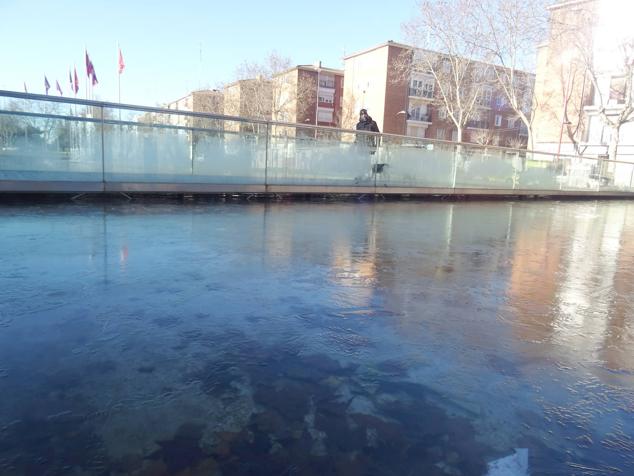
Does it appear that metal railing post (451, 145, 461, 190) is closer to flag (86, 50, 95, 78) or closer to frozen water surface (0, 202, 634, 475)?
frozen water surface (0, 202, 634, 475)

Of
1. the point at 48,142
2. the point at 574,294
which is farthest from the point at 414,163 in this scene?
the point at 574,294

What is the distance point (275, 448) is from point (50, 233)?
4.89m

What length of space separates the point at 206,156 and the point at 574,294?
8450 millimetres

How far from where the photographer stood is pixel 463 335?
2840 mm

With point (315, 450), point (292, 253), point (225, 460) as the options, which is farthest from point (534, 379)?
point (292, 253)

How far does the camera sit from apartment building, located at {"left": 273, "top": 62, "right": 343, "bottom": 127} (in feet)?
143

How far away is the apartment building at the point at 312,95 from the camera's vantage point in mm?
43500

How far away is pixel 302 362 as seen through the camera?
2.33 metres

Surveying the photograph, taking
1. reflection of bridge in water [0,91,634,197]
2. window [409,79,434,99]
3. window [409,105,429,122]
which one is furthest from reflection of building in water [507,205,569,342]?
window [409,105,429,122]

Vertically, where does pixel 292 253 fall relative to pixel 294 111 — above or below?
below

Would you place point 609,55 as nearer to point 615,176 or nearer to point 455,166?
point 615,176

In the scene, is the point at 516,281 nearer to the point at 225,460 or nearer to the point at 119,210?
the point at 225,460

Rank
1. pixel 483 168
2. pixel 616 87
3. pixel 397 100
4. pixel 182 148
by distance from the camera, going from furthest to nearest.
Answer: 1. pixel 397 100
2. pixel 616 87
3. pixel 483 168
4. pixel 182 148

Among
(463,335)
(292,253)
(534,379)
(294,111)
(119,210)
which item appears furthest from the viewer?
(294,111)
